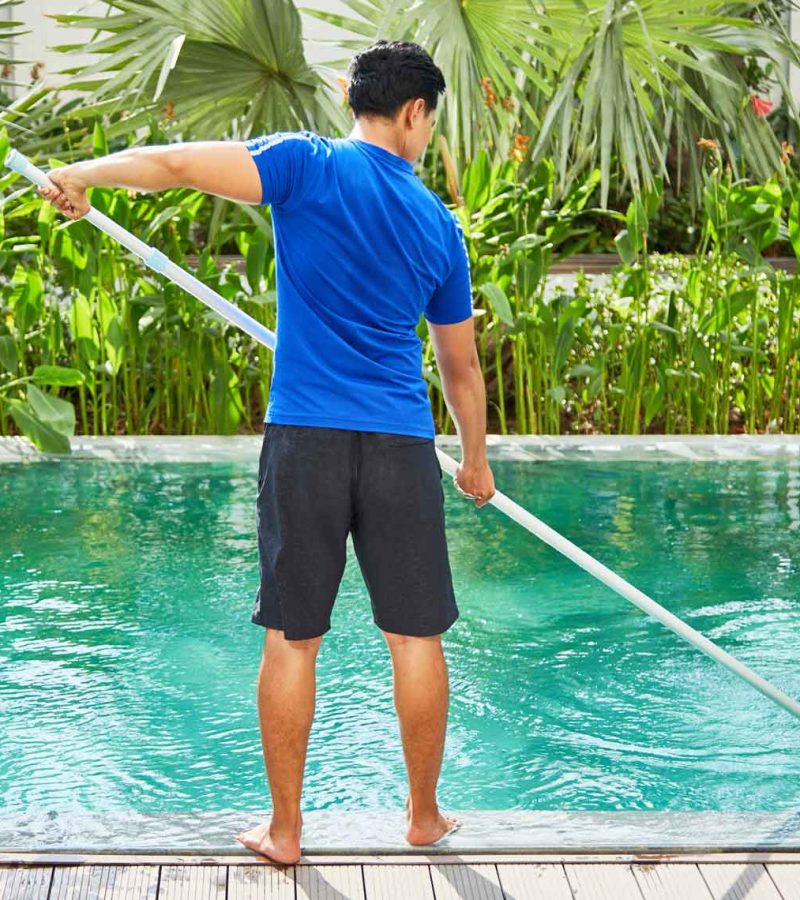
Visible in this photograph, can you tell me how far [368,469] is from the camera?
2.27 metres

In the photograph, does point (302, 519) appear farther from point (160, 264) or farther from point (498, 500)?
point (160, 264)

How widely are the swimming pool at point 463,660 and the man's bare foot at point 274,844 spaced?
0.11 ft

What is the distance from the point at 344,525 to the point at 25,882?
732 millimetres

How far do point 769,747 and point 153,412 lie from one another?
4244 millimetres

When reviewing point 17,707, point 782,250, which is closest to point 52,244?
point 17,707

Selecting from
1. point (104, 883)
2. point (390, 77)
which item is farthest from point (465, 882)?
point (390, 77)

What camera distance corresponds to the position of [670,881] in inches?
86.0

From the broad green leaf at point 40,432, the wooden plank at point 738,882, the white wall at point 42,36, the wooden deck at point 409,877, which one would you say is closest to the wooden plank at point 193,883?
the wooden deck at point 409,877

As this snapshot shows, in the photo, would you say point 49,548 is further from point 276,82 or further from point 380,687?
point 276,82

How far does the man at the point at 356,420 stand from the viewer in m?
2.22

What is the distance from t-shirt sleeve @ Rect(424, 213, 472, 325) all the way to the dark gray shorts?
0.23 metres

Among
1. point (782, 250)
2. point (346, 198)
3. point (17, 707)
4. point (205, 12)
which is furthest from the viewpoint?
point (782, 250)

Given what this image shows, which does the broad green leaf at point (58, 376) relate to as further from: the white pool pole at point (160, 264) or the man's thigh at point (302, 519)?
the man's thigh at point (302, 519)

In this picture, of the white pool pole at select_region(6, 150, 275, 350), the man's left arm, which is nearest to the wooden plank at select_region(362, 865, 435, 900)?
the white pool pole at select_region(6, 150, 275, 350)
